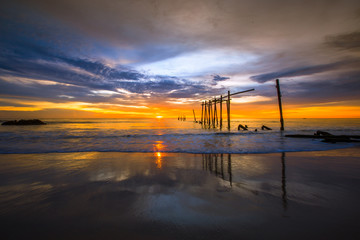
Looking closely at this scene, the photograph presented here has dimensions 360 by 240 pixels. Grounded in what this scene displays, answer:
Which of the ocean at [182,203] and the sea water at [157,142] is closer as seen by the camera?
the ocean at [182,203]

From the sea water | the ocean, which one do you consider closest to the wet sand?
the ocean

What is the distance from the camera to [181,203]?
313cm

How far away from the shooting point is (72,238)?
2186mm

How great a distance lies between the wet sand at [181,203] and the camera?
230 cm

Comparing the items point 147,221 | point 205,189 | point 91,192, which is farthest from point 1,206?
point 205,189

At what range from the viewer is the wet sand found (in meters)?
2.30

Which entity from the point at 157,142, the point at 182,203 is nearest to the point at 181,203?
the point at 182,203

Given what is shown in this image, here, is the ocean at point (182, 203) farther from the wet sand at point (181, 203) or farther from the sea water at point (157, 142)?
the sea water at point (157, 142)

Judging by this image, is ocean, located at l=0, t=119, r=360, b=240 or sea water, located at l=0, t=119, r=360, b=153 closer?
ocean, located at l=0, t=119, r=360, b=240

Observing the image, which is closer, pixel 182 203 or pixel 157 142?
pixel 182 203

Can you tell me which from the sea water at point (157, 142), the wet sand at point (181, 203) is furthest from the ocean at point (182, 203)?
the sea water at point (157, 142)

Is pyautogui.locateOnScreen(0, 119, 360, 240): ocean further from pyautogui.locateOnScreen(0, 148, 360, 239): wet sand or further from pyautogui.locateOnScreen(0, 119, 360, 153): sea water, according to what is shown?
pyautogui.locateOnScreen(0, 119, 360, 153): sea water

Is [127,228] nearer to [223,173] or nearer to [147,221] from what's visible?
[147,221]

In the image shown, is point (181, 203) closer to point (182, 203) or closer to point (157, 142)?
point (182, 203)
